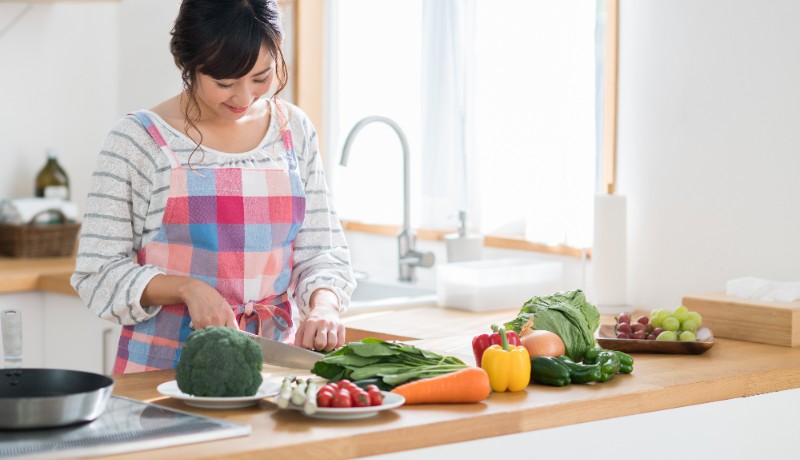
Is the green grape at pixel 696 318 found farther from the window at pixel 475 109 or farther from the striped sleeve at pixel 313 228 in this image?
the window at pixel 475 109

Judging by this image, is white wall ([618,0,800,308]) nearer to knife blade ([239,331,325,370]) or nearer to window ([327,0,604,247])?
window ([327,0,604,247])

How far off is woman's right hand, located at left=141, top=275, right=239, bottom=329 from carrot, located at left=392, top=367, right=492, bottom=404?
14.5 inches

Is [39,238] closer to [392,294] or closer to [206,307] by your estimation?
[392,294]

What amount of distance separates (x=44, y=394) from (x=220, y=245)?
1.95ft

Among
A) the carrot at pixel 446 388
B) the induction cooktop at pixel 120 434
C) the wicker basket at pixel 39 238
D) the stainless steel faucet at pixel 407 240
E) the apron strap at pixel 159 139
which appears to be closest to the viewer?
the induction cooktop at pixel 120 434

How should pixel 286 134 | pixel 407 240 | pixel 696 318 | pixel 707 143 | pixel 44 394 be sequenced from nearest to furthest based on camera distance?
pixel 44 394 → pixel 286 134 → pixel 696 318 → pixel 707 143 → pixel 407 240

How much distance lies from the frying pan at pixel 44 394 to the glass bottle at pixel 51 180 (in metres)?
2.36

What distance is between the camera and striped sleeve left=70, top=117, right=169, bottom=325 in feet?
6.24

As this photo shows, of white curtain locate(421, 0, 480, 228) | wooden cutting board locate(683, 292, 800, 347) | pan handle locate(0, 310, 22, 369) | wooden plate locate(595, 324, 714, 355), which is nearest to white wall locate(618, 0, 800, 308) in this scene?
wooden cutting board locate(683, 292, 800, 347)

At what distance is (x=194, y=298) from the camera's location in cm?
185

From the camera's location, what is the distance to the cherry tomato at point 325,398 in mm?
1475

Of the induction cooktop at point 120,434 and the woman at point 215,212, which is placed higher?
the woman at point 215,212

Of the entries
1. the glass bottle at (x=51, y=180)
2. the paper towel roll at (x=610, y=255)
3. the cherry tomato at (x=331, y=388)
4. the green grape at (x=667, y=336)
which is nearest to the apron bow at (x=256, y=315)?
the cherry tomato at (x=331, y=388)

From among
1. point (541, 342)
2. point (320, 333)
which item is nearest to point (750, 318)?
point (541, 342)
